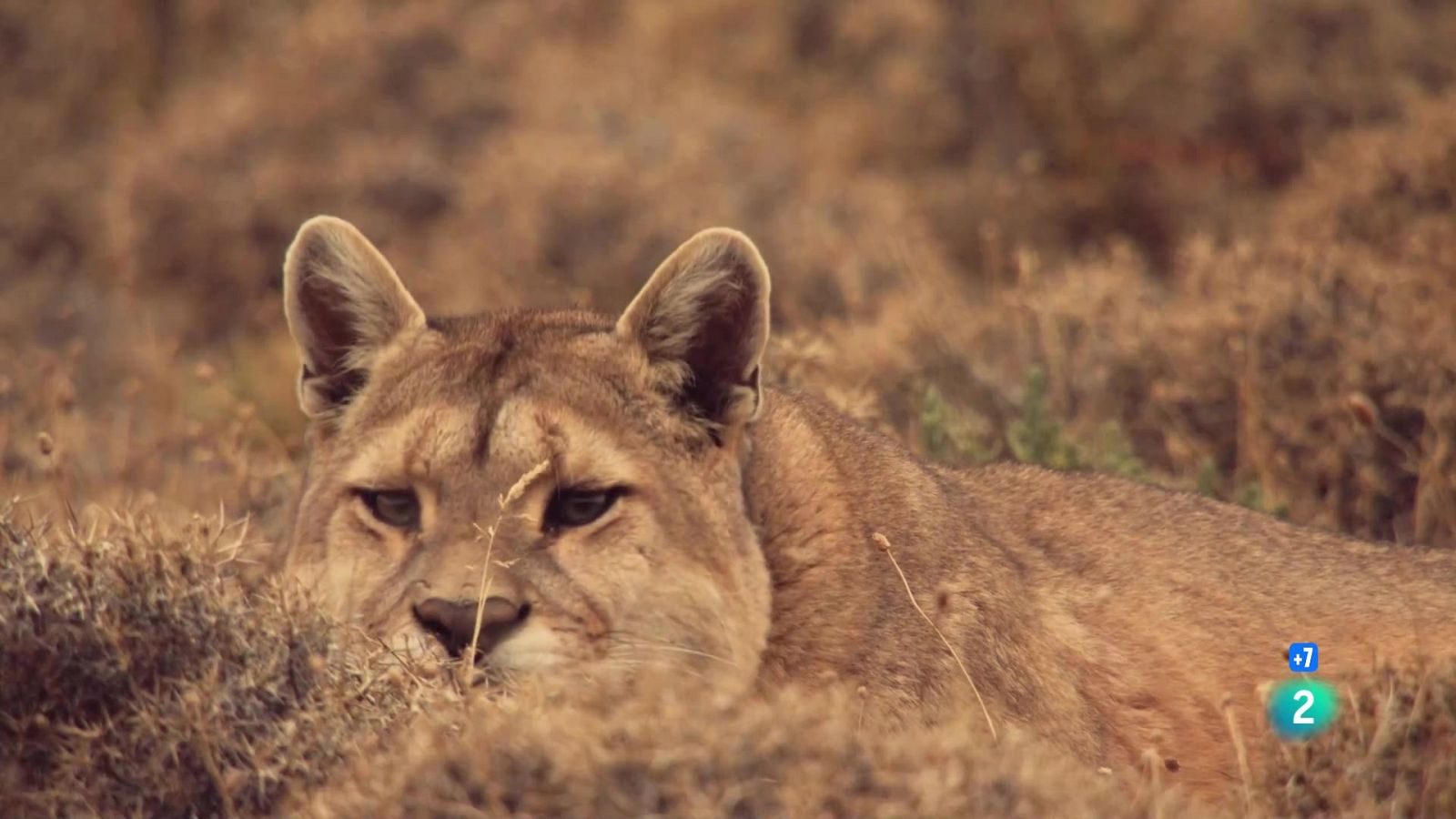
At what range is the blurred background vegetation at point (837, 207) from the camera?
8.12 meters

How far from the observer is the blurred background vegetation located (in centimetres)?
812

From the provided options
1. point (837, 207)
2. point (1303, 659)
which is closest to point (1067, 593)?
point (1303, 659)

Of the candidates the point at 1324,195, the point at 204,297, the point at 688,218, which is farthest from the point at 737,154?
the point at 1324,195

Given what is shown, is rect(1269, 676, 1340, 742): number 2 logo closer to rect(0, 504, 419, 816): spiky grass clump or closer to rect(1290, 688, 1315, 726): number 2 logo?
rect(1290, 688, 1315, 726): number 2 logo

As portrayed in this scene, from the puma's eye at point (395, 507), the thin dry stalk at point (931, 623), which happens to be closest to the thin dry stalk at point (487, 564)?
the puma's eye at point (395, 507)

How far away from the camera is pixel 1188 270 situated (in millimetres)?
9352

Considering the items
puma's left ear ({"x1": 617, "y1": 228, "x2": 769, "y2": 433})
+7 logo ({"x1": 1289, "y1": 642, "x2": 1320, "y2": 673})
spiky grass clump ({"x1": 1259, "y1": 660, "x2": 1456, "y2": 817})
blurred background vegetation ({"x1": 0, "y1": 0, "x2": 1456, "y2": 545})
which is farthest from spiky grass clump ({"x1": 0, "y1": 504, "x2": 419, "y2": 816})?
+7 logo ({"x1": 1289, "y1": 642, "x2": 1320, "y2": 673})

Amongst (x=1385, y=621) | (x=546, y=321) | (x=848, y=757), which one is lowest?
(x=1385, y=621)

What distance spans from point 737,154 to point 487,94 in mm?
2511

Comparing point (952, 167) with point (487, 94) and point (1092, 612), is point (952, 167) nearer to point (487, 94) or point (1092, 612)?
point (487, 94)

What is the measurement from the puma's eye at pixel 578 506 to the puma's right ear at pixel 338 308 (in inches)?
31.8

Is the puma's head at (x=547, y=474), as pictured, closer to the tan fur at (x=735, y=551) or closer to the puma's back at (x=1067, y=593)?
the tan fur at (x=735, y=551)

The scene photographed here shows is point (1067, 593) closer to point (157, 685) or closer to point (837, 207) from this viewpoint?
point (157, 685)

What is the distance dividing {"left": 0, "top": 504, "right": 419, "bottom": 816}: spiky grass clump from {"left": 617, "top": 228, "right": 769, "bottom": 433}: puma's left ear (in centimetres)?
119
